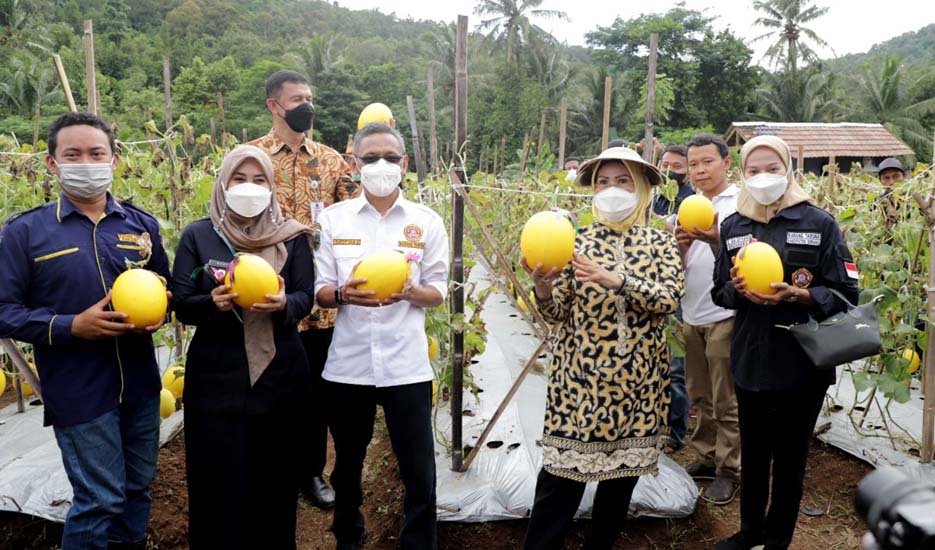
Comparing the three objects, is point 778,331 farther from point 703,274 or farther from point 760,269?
point 703,274

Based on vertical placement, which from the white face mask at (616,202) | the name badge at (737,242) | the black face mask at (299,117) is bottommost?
the name badge at (737,242)

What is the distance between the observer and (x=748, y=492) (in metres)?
3.19

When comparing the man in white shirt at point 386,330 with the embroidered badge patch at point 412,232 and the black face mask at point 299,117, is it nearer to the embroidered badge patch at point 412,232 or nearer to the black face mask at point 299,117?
the embroidered badge patch at point 412,232

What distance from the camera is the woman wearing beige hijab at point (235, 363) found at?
2666mm

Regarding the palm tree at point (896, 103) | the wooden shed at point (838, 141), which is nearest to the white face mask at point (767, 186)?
the wooden shed at point (838, 141)

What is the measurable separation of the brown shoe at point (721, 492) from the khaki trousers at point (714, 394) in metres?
0.04

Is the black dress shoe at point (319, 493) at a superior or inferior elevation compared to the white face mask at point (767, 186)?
inferior

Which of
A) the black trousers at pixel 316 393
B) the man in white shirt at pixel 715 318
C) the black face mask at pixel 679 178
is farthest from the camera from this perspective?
the black face mask at pixel 679 178

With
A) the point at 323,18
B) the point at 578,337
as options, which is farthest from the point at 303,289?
the point at 323,18

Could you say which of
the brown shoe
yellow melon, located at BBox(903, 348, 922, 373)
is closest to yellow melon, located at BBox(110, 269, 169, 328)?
the brown shoe

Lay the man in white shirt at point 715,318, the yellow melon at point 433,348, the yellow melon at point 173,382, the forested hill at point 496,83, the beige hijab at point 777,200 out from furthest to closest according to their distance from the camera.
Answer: the forested hill at point 496,83 → the yellow melon at point 433,348 → the yellow melon at point 173,382 → the man in white shirt at point 715,318 → the beige hijab at point 777,200

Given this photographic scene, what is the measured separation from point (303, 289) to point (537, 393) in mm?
2661

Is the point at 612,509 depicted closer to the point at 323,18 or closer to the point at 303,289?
the point at 303,289

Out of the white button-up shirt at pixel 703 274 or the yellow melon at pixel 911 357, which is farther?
the yellow melon at pixel 911 357
